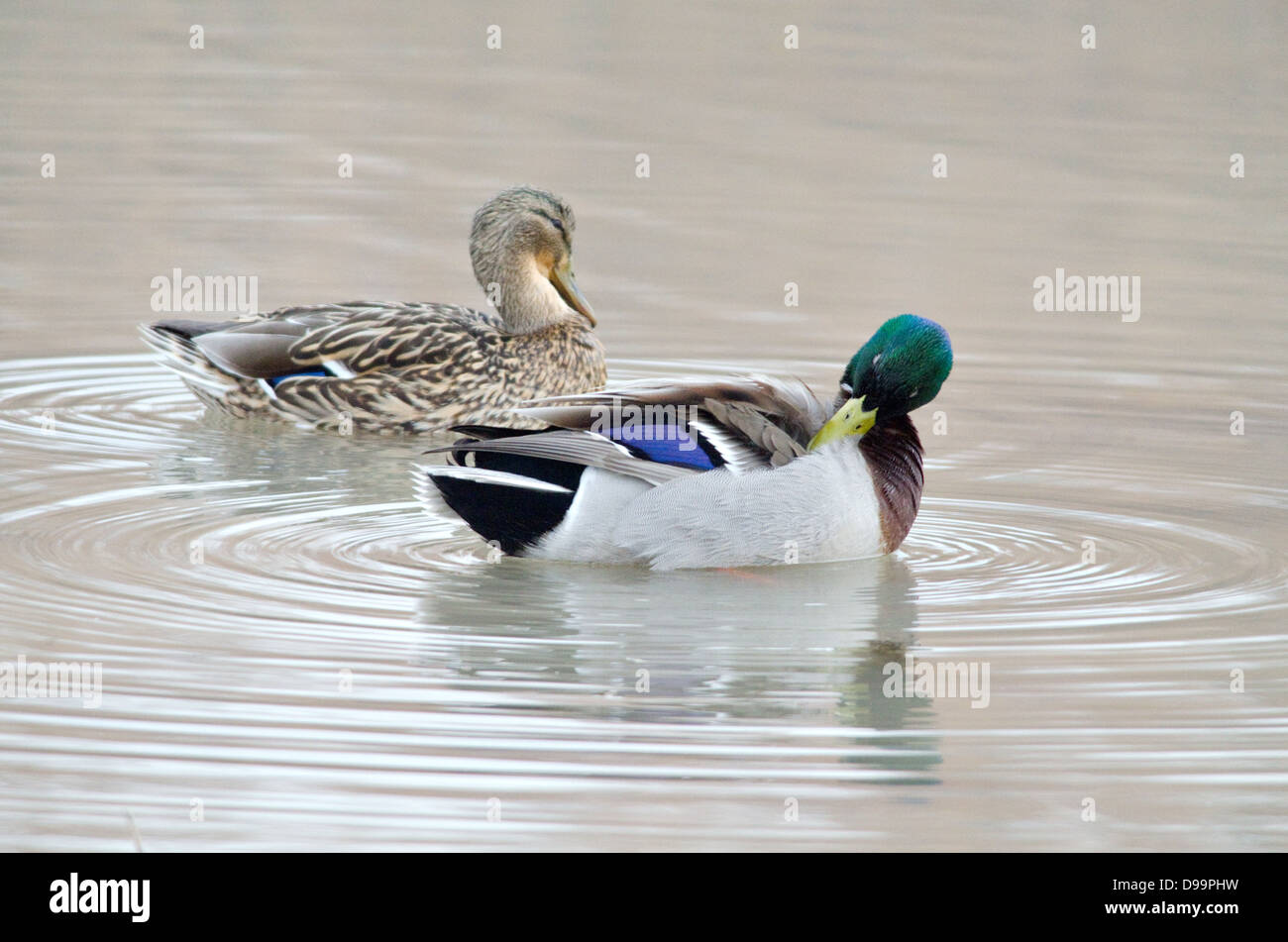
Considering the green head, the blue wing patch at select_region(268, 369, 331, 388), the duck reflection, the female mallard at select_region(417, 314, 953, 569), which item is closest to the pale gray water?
the duck reflection

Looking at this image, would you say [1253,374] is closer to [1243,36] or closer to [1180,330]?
[1180,330]

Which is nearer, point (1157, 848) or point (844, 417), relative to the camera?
point (1157, 848)

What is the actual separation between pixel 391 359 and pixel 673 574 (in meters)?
2.73

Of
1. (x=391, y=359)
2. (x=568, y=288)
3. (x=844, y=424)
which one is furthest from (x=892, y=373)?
(x=568, y=288)

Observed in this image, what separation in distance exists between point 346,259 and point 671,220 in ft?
8.13

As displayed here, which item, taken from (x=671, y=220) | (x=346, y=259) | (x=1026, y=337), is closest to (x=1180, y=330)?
(x=1026, y=337)

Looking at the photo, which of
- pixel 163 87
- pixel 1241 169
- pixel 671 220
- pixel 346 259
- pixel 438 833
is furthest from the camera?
pixel 163 87

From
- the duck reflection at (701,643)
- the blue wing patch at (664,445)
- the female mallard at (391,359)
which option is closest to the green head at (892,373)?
the blue wing patch at (664,445)

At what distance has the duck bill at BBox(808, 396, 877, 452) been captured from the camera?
7148mm

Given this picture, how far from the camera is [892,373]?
720 centimetres

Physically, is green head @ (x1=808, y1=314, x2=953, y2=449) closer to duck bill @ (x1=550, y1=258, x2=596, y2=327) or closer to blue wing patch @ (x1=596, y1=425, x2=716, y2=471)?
blue wing patch @ (x1=596, y1=425, x2=716, y2=471)

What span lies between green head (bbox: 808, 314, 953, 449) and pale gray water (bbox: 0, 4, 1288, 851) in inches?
21.7

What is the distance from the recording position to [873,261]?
13.2m

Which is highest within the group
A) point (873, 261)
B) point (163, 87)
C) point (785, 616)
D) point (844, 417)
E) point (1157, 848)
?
point (163, 87)
